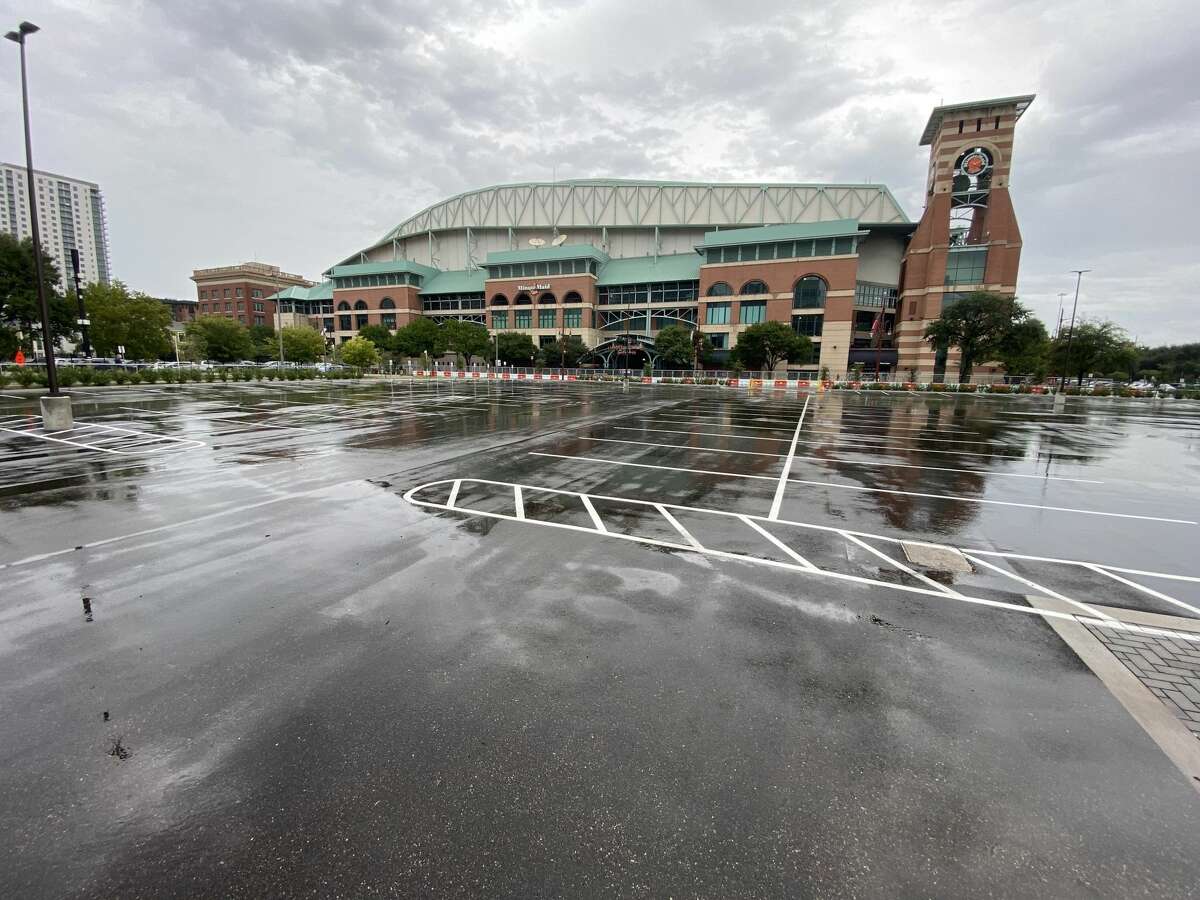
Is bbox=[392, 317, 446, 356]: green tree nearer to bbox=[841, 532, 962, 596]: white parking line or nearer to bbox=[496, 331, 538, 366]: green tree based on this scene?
bbox=[496, 331, 538, 366]: green tree

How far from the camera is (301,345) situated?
262ft

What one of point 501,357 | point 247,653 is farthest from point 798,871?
point 501,357

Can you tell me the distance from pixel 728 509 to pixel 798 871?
6530 mm

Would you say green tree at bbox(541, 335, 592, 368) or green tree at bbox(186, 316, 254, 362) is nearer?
green tree at bbox(541, 335, 592, 368)

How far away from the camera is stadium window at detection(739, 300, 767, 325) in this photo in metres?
73.1

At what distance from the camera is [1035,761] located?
329 centimetres

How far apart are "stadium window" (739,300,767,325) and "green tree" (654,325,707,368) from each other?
988cm

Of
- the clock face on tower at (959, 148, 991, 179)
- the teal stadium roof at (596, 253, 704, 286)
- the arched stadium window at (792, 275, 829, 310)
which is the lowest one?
the arched stadium window at (792, 275, 829, 310)

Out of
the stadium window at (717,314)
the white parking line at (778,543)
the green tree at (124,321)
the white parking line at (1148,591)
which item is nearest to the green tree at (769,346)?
the stadium window at (717,314)

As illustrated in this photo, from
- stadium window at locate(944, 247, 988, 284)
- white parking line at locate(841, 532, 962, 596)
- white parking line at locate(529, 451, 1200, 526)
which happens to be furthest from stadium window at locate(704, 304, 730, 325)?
white parking line at locate(841, 532, 962, 596)

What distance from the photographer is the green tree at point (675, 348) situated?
67.1 metres

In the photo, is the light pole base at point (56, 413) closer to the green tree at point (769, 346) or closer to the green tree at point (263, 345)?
the green tree at point (769, 346)

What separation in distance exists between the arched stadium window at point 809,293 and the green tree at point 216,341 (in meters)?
83.0

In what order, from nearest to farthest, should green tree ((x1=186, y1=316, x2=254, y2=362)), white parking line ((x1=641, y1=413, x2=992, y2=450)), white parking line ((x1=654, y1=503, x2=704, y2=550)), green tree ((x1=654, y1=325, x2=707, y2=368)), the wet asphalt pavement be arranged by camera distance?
the wet asphalt pavement → white parking line ((x1=654, y1=503, x2=704, y2=550)) → white parking line ((x1=641, y1=413, x2=992, y2=450)) → green tree ((x1=654, y1=325, x2=707, y2=368)) → green tree ((x1=186, y1=316, x2=254, y2=362))
